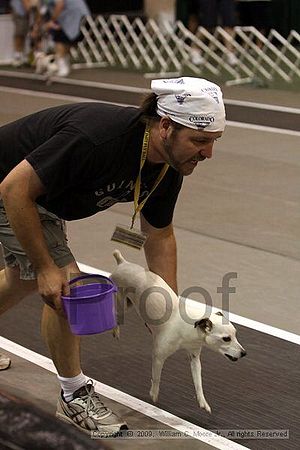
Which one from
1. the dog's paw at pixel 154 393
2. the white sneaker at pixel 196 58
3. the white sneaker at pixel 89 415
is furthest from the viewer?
the white sneaker at pixel 196 58

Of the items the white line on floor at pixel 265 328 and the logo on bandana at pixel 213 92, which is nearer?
the logo on bandana at pixel 213 92

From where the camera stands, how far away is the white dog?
2959mm

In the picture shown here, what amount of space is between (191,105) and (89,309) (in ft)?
2.36

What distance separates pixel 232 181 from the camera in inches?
271

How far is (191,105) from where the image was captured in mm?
2689

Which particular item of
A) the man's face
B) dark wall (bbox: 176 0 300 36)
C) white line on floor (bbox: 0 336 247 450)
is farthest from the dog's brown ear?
dark wall (bbox: 176 0 300 36)

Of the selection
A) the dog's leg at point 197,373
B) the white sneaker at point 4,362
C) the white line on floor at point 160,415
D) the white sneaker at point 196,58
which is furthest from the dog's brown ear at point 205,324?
the white sneaker at point 196,58

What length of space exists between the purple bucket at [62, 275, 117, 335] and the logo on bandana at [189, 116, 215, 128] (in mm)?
617

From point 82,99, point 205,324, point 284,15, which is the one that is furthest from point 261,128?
point 284,15

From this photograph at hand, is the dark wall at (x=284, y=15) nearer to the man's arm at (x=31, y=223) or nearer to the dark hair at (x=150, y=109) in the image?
the dark hair at (x=150, y=109)

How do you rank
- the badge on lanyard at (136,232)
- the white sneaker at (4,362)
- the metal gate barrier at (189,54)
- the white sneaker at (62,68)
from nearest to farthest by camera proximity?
the badge on lanyard at (136,232) < the white sneaker at (4,362) < the metal gate barrier at (189,54) < the white sneaker at (62,68)

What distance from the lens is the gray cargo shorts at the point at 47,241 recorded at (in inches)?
116

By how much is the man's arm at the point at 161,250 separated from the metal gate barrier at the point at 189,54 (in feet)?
27.5

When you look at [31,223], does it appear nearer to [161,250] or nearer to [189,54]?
[161,250]
